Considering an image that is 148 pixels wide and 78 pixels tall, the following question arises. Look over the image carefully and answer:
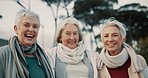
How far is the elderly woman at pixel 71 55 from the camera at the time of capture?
271 centimetres

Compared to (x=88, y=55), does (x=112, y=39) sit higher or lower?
higher

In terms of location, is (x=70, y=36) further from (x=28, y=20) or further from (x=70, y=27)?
(x=28, y=20)

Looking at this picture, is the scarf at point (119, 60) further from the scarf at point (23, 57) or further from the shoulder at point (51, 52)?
the scarf at point (23, 57)

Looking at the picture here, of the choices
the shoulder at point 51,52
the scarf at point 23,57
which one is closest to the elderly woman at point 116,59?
the shoulder at point 51,52

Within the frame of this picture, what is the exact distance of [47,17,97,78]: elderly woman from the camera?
2.71 m

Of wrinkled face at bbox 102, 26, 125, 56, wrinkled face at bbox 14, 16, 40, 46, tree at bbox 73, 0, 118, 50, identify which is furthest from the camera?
tree at bbox 73, 0, 118, 50

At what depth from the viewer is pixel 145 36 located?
1302 cm

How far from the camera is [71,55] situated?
9.12 ft

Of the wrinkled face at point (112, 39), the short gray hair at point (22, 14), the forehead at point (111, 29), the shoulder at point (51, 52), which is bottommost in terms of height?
the shoulder at point (51, 52)

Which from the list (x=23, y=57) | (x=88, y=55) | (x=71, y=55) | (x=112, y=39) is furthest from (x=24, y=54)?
(x=112, y=39)

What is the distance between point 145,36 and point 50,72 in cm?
1117

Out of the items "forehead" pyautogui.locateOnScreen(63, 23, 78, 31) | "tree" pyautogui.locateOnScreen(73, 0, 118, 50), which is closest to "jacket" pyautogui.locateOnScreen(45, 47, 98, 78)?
"forehead" pyautogui.locateOnScreen(63, 23, 78, 31)

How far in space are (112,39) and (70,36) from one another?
43 centimetres

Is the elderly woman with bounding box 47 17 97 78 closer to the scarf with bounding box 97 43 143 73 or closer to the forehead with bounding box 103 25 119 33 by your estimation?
the scarf with bounding box 97 43 143 73
